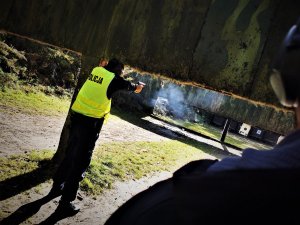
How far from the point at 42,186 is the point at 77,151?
1061mm

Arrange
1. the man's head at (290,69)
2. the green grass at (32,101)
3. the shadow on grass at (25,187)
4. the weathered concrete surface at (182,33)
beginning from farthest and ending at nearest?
the green grass at (32,101) → the shadow on grass at (25,187) → the weathered concrete surface at (182,33) → the man's head at (290,69)

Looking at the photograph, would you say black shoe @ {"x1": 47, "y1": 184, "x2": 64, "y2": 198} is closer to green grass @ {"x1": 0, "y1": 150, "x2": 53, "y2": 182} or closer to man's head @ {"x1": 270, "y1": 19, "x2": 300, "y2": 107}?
green grass @ {"x1": 0, "y1": 150, "x2": 53, "y2": 182}

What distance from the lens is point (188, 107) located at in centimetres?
2642

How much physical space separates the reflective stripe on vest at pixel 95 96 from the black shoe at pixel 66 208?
1.37 m

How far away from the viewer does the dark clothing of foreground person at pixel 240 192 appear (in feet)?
2.00

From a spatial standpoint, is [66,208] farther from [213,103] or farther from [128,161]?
[213,103]

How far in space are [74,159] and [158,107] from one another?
17307mm

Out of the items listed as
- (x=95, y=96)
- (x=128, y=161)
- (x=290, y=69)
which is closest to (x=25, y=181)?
(x=95, y=96)

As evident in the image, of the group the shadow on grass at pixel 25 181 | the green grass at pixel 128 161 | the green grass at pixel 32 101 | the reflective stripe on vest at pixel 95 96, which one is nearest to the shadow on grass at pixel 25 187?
the shadow on grass at pixel 25 181

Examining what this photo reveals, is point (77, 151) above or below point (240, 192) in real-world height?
below

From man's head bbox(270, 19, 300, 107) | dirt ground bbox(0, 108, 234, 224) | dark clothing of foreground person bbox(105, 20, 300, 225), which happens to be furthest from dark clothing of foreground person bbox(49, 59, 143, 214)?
dark clothing of foreground person bbox(105, 20, 300, 225)

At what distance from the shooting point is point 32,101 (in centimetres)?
1086

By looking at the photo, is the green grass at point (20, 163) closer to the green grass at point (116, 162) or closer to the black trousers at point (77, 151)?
the green grass at point (116, 162)

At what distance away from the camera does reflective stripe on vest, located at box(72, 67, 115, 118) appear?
14.8 ft
